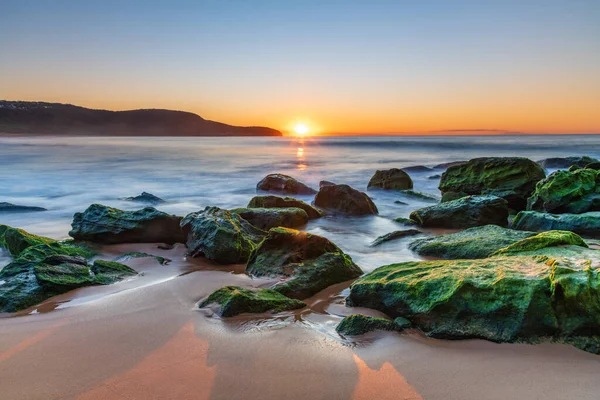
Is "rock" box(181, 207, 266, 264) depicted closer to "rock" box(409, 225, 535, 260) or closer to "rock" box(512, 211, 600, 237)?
"rock" box(409, 225, 535, 260)

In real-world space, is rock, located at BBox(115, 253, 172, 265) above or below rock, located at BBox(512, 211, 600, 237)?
below

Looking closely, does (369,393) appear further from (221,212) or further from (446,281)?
(221,212)

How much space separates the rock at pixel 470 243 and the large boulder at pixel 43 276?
3.80 meters

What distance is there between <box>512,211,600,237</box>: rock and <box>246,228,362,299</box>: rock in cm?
326

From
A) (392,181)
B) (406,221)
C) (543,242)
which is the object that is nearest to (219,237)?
(543,242)

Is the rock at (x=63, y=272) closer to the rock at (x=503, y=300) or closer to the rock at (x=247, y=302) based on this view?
the rock at (x=247, y=302)

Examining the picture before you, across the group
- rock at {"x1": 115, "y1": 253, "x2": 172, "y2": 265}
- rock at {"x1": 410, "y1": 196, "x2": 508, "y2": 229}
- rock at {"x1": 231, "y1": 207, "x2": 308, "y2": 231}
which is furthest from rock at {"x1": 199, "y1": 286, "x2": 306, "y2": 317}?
rock at {"x1": 410, "y1": 196, "x2": 508, "y2": 229}

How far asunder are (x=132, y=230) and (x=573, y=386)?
5680 mm

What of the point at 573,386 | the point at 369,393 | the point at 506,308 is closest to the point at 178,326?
the point at 369,393

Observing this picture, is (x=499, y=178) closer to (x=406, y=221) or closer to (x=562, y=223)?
(x=406, y=221)

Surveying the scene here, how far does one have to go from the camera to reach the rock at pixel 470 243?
16.2ft

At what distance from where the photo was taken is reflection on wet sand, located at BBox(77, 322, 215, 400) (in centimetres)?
244

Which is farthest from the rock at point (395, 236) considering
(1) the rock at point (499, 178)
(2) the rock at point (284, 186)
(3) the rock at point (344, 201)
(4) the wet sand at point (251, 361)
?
(2) the rock at point (284, 186)

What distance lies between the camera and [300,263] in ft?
15.3
